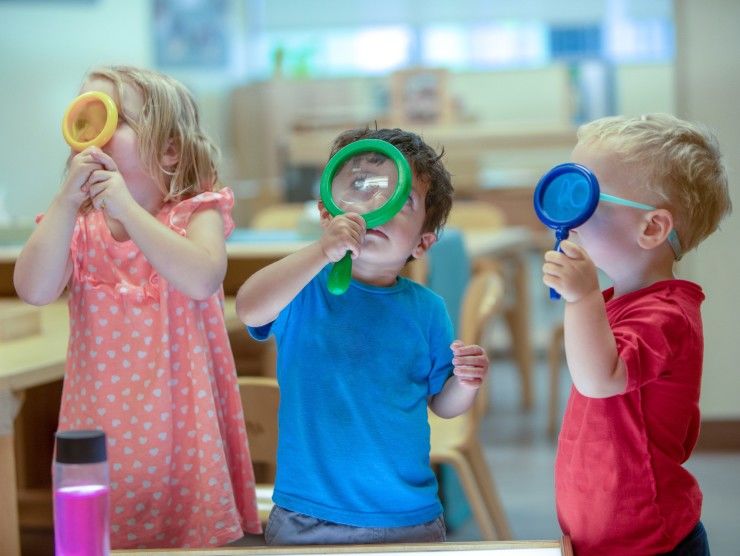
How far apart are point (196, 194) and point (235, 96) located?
619 cm

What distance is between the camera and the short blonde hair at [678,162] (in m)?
1.22

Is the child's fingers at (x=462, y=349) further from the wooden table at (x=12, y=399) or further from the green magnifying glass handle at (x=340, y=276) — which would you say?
the wooden table at (x=12, y=399)

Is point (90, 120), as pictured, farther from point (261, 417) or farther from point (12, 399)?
point (261, 417)

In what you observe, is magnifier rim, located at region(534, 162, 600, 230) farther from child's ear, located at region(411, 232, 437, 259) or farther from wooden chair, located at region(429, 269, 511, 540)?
wooden chair, located at region(429, 269, 511, 540)

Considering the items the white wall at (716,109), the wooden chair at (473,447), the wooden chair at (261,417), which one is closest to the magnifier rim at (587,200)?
the wooden chair at (261,417)

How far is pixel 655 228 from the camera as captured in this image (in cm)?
122

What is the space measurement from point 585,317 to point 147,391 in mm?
584

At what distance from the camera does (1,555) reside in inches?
61.5

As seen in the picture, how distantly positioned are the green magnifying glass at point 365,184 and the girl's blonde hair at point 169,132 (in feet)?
0.90

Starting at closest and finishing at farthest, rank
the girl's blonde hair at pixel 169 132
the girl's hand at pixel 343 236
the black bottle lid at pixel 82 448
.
→ the black bottle lid at pixel 82 448
the girl's hand at pixel 343 236
the girl's blonde hair at pixel 169 132

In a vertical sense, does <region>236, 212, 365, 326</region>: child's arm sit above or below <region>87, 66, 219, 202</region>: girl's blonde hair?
below

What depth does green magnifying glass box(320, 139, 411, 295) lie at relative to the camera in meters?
1.19

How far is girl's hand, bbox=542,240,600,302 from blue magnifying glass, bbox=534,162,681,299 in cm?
3

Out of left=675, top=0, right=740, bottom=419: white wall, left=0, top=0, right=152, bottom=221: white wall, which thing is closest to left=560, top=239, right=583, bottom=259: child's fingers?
left=675, top=0, right=740, bottom=419: white wall
